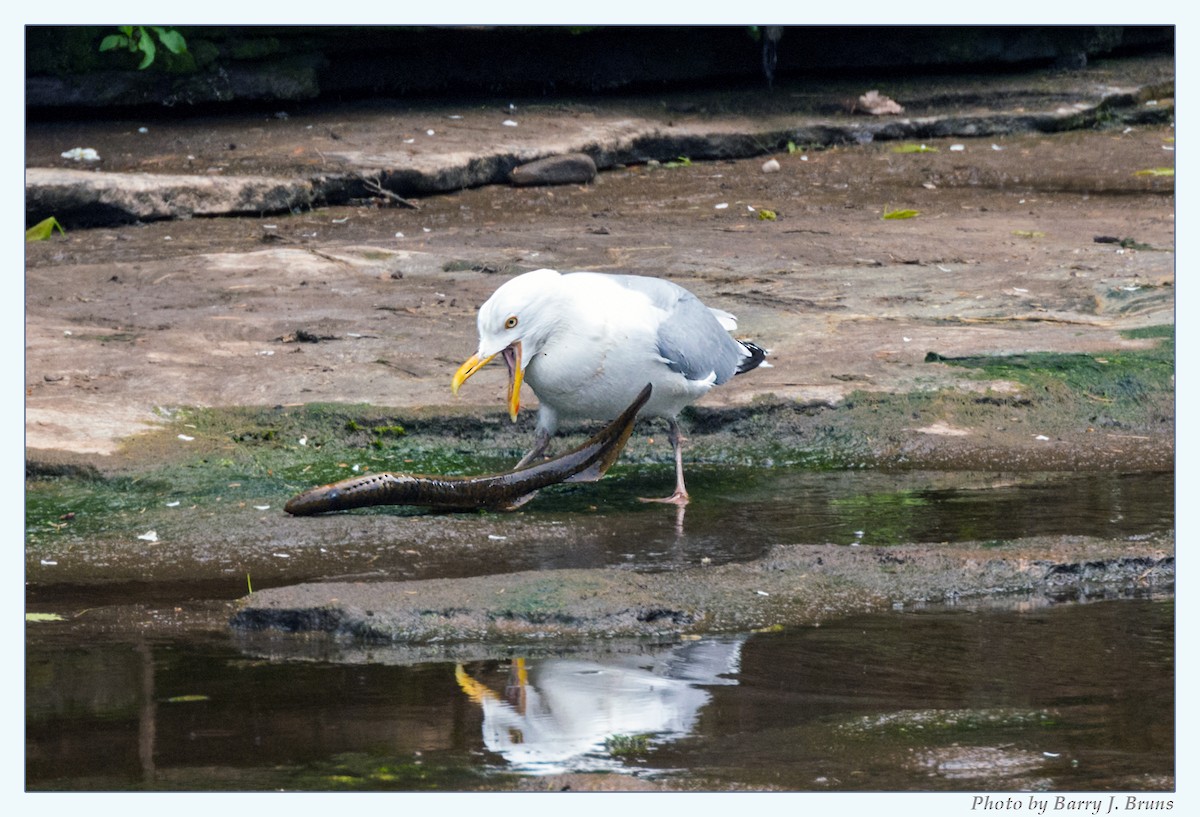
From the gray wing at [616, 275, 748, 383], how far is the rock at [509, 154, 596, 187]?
18.9 ft

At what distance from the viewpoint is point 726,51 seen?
13.8 metres

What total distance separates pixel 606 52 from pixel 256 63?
3103 millimetres

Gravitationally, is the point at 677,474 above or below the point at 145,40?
below

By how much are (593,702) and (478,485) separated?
177cm

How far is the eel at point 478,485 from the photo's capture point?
17.5 feet

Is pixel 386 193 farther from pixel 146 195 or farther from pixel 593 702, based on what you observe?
pixel 593 702

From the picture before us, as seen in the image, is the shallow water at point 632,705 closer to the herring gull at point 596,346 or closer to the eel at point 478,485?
the eel at point 478,485

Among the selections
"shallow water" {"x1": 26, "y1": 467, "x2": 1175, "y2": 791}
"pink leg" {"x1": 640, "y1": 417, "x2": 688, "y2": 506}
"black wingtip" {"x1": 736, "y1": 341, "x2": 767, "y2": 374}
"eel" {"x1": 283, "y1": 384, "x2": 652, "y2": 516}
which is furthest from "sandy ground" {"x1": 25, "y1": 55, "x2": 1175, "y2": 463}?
"shallow water" {"x1": 26, "y1": 467, "x2": 1175, "y2": 791}

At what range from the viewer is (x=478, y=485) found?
5469 mm

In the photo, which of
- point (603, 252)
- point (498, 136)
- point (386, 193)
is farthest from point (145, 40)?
point (603, 252)

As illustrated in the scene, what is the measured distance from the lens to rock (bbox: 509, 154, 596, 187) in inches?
454

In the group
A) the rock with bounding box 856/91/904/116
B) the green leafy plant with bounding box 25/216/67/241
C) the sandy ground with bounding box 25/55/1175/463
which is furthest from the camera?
the rock with bounding box 856/91/904/116

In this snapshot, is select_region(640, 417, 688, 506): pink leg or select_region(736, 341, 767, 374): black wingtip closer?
select_region(640, 417, 688, 506): pink leg

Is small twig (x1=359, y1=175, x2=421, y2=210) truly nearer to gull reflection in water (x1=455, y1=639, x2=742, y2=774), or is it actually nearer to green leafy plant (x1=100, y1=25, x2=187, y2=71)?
green leafy plant (x1=100, y1=25, x2=187, y2=71)
